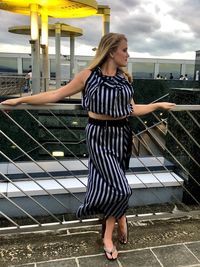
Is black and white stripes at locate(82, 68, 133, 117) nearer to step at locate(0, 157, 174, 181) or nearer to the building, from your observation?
step at locate(0, 157, 174, 181)

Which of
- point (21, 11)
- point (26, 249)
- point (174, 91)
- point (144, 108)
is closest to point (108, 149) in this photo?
point (144, 108)

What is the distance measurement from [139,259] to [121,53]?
1497 millimetres

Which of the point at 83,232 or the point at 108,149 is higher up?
the point at 108,149

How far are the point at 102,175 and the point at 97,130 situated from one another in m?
0.33

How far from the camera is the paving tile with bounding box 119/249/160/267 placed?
2.10m

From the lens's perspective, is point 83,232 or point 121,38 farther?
point 83,232

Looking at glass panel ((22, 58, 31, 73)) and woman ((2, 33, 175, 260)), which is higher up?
glass panel ((22, 58, 31, 73))

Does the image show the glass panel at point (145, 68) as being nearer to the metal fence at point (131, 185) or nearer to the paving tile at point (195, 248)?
the metal fence at point (131, 185)

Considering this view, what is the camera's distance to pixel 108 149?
205 centimetres

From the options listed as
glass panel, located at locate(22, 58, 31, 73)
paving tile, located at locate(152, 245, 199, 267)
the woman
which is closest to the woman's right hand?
the woman

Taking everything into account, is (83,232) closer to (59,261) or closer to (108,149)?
(59,261)

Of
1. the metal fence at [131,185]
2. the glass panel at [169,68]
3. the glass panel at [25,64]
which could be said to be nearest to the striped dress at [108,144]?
the metal fence at [131,185]

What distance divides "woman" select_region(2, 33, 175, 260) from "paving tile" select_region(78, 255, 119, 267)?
0.04 meters

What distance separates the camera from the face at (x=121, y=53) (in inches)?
77.6
